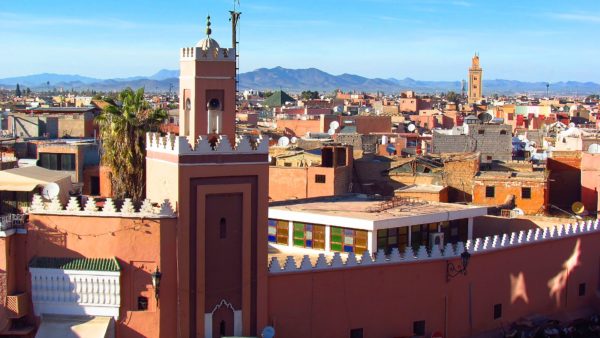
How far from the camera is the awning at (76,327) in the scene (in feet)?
54.7

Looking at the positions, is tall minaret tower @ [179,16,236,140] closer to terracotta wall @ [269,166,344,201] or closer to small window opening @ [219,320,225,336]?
small window opening @ [219,320,225,336]

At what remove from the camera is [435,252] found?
20.5 m

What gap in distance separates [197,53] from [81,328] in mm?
5911

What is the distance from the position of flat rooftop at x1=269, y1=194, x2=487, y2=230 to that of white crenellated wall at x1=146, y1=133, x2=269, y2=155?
4.46 metres

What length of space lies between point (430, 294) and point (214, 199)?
622cm

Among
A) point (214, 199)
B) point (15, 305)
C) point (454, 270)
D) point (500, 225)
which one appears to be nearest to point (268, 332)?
point (214, 199)

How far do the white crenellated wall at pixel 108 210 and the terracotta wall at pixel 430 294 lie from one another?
2906 mm

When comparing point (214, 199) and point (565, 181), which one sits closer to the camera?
point (214, 199)

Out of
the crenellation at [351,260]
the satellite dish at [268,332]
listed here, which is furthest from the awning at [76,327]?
the crenellation at [351,260]

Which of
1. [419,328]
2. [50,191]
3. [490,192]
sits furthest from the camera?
[490,192]

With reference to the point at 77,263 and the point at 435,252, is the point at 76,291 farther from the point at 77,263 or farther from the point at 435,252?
the point at 435,252

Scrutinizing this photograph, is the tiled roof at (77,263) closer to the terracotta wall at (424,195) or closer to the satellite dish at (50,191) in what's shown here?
the satellite dish at (50,191)

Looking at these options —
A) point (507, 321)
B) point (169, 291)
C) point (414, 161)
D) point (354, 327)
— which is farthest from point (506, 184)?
point (169, 291)

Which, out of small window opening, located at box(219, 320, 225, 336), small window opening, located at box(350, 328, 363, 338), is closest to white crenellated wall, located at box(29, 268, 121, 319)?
small window opening, located at box(219, 320, 225, 336)
